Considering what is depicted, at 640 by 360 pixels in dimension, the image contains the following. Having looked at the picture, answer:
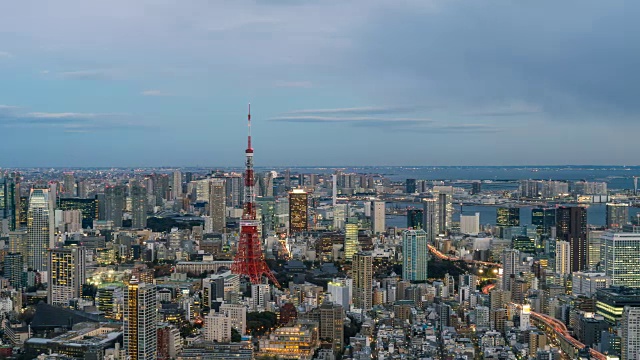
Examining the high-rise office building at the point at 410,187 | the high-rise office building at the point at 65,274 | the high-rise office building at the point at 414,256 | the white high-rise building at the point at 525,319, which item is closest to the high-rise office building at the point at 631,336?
the white high-rise building at the point at 525,319

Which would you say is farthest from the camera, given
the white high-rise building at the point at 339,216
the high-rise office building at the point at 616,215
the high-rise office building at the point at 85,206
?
the white high-rise building at the point at 339,216

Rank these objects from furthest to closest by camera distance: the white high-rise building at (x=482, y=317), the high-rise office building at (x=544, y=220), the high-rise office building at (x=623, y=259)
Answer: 1. the high-rise office building at (x=544, y=220)
2. the high-rise office building at (x=623, y=259)
3. the white high-rise building at (x=482, y=317)

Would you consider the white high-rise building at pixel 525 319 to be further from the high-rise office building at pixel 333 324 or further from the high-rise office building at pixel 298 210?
the high-rise office building at pixel 298 210

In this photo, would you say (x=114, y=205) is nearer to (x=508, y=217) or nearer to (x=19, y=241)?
(x=19, y=241)

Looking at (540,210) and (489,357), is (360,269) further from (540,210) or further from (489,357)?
(540,210)

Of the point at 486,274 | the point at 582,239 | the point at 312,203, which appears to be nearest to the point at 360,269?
the point at 486,274

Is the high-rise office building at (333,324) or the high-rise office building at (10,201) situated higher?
the high-rise office building at (10,201)

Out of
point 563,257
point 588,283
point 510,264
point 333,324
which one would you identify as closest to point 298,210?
point 563,257

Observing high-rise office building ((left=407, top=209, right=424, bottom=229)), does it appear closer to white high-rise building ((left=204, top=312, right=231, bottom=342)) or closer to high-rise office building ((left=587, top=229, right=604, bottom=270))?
high-rise office building ((left=587, top=229, right=604, bottom=270))
